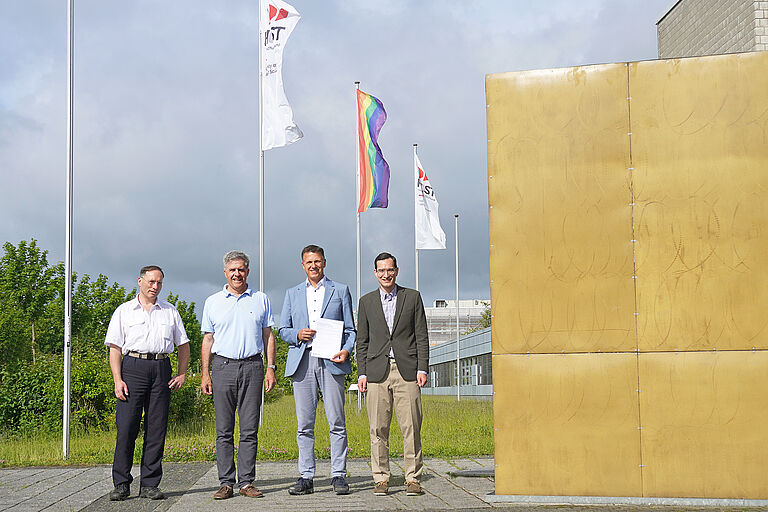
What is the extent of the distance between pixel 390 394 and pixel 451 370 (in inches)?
2151

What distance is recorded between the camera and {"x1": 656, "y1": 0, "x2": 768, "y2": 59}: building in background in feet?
68.2

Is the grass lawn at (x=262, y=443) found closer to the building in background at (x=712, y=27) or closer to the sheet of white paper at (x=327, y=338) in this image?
the sheet of white paper at (x=327, y=338)

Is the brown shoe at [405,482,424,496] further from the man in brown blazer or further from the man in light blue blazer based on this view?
the man in light blue blazer

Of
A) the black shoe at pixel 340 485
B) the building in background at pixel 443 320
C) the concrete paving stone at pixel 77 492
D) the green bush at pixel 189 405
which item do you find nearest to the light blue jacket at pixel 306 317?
the black shoe at pixel 340 485

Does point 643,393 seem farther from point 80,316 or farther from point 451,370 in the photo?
point 451,370

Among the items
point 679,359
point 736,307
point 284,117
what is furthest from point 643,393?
point 284,117

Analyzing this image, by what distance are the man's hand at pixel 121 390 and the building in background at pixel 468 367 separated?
32.6m

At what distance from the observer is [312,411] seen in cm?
807

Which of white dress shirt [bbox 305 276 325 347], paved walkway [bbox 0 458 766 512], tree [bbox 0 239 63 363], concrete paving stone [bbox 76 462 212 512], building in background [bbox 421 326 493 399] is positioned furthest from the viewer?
building in background [bbox 421 326 493 399]

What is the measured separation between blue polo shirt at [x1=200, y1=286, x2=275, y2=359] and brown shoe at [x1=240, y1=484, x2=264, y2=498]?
1199mm

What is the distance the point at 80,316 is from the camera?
42.3 meters

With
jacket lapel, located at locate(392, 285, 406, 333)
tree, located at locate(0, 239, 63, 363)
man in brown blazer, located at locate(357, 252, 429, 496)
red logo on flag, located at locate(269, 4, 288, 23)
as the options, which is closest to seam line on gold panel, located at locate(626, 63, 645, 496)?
man in brown blazer, located at locate(357, 252, 429, 496)

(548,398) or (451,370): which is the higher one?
(548,398)

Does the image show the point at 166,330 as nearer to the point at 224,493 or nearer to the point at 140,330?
the point at 140,330
